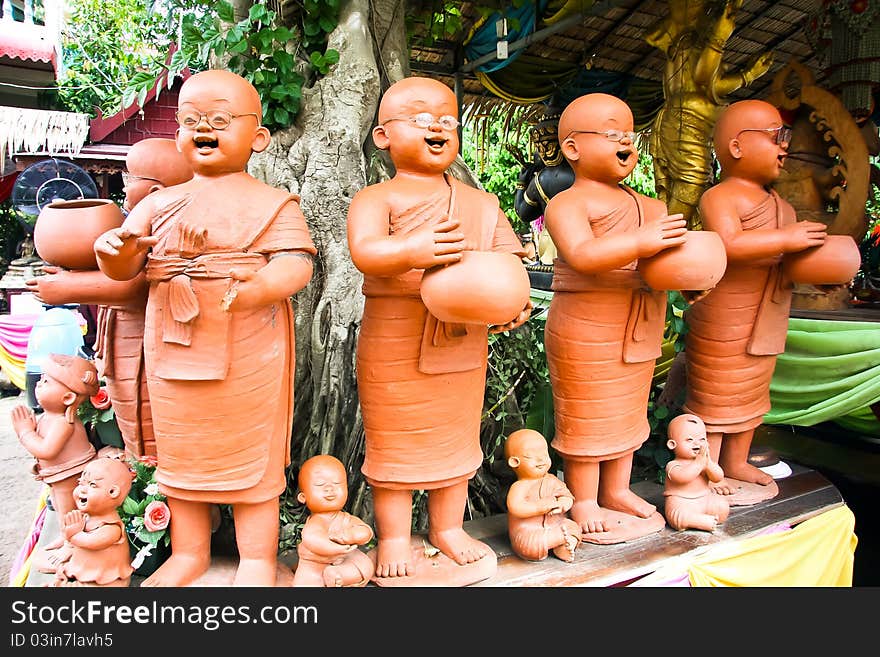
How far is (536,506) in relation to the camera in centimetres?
197

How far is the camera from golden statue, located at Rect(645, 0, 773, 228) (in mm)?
4051

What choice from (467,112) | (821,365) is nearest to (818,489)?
(821,365)

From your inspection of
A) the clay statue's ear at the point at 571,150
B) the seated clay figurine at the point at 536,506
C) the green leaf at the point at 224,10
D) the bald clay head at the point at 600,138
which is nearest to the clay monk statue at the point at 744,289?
the bald clay head at the point at 600,138

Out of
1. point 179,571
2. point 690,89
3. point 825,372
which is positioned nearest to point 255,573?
point 179,571

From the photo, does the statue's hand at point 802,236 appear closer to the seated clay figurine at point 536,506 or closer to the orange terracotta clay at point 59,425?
the seated clay figurine at point 536,506

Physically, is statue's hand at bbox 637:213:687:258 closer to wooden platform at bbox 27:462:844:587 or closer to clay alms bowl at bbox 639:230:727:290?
clay alms bowl at bbox 639:230:727:290

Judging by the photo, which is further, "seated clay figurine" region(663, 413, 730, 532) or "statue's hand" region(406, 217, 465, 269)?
"seated clay figurine" region(663, 413, 730, 532)

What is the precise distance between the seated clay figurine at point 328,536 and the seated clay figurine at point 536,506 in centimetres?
53

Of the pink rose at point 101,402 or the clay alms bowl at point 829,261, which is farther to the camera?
the pink rose at point 101,402

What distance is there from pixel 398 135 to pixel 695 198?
3129mm

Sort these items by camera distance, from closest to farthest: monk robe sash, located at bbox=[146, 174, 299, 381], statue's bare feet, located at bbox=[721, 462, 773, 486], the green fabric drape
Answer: monk robe sash, located at bbox=[146, 174, 299, 381], statue's bare feet, located at bbox=[721, 462, 773, 486], the green fabric drape

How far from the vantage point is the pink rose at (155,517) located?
1711mm

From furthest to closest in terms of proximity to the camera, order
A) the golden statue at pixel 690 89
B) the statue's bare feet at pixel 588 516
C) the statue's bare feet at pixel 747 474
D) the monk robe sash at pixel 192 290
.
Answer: the golden statue at pixel 690 89 < the statue's bare feet at pixel 747 474 < the statue's bare feet at pixel 588 516 < the monk robe sash at pixel 192 290

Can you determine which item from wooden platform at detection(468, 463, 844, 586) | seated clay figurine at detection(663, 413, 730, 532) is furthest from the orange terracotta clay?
seated clay figurine at detection(663, 413, 730, 532)
